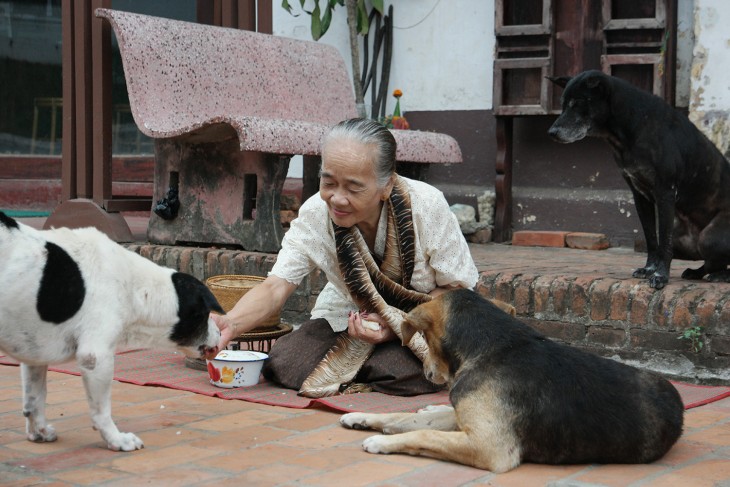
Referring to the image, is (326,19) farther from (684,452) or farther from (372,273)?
(684,452)

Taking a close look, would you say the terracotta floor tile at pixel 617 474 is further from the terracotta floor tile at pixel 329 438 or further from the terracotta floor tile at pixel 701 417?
the terracotta floor tile at pixel 329 438

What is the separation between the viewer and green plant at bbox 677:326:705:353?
4.44 meters

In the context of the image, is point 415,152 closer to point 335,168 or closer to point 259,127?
point 259,127

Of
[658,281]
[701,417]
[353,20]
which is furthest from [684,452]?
[353,20]

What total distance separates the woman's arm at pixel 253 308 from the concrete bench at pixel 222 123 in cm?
141

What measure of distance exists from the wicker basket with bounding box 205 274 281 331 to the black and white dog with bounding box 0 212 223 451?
118cm

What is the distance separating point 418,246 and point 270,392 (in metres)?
0.93

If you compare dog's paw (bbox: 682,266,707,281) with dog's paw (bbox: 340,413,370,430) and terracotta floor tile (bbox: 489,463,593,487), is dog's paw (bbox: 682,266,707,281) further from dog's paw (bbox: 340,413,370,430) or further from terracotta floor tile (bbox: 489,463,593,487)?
dog's paw (bbox: 340,413,370,430)

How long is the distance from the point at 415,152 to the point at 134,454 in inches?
147

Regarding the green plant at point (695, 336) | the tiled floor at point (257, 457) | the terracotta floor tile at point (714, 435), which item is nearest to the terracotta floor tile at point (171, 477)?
the tiled floor at point (257, 457)

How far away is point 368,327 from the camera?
4.12m

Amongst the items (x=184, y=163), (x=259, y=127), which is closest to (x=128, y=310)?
(x=259, y=127)

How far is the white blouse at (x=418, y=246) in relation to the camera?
4156 millimetres

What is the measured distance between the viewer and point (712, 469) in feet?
10.4
